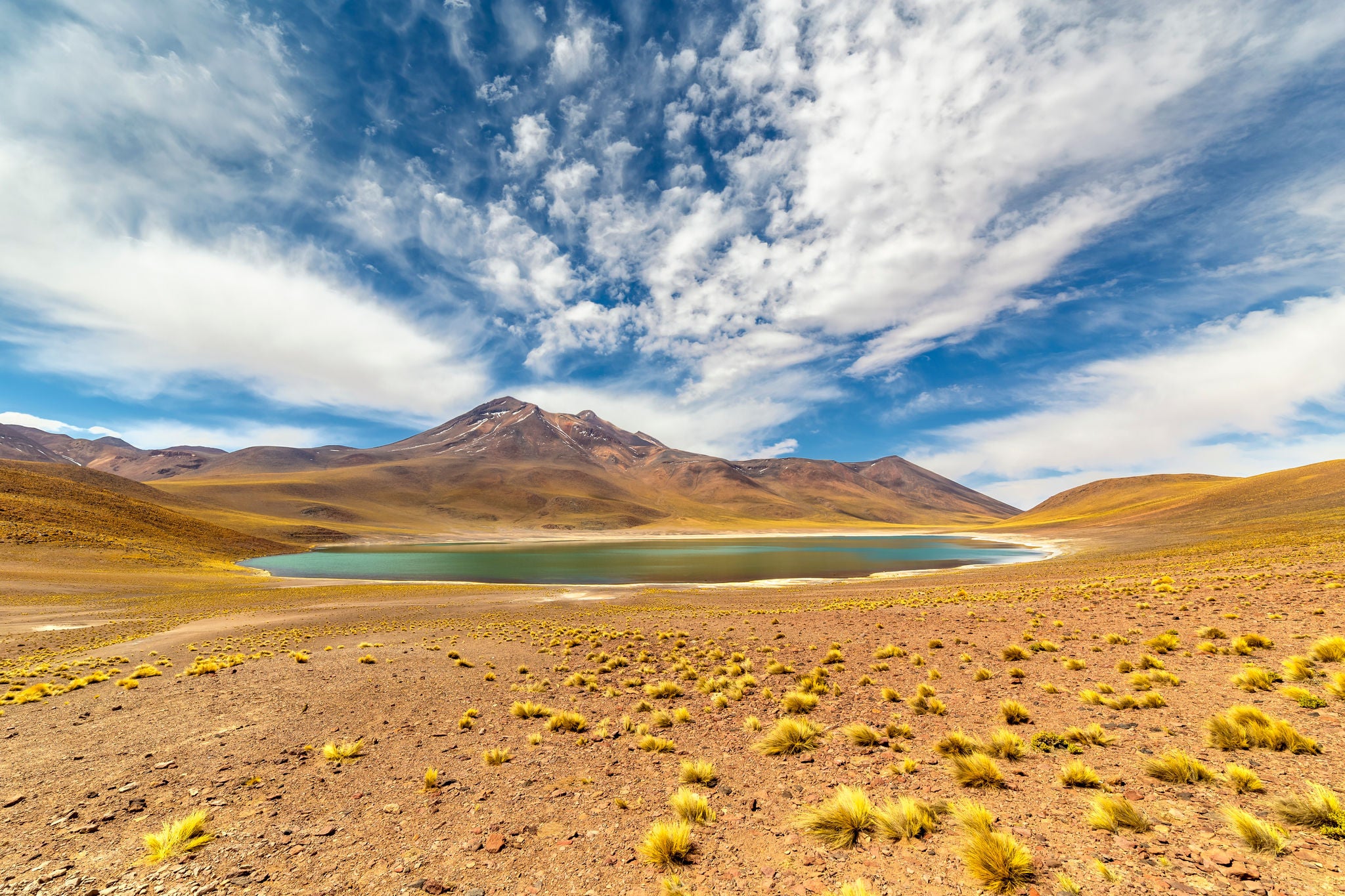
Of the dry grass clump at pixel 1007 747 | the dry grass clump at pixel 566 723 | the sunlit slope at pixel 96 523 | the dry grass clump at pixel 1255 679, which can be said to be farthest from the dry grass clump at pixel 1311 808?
the sunlit slope at pixel 96 523

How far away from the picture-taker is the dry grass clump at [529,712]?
32.6 ft

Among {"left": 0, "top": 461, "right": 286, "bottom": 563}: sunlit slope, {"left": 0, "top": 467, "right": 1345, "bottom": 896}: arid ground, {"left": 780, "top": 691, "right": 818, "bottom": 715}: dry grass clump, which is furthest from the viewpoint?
{"left": 0, "top": 461, "right": 286, "bottom": 563}: sunlit slope

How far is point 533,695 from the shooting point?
442 inches

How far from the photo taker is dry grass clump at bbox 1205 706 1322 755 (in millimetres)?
5961

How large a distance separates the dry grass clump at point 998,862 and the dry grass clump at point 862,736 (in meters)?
3.02

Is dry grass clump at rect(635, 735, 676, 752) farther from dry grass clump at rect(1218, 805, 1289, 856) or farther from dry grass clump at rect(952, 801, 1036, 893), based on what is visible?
dry grass clump at rect(1218, 805, 1289, 856)

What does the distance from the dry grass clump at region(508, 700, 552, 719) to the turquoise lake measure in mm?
34078

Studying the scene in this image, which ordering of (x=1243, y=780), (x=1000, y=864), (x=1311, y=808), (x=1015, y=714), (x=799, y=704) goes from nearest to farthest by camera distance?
(x=1000, y=864) → (x=1311, y=808) → (x=1243, y=780) → (x=1015, y=714) → (x=799, y=704)

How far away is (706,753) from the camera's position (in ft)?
26.2

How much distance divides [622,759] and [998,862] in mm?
5275

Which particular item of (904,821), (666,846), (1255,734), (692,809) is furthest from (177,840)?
(1255,734)

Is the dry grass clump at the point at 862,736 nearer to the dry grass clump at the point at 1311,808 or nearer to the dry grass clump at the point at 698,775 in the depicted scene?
the dry grass clump at the point at 698,775

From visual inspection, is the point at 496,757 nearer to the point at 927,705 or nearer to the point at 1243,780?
the point at 927,705

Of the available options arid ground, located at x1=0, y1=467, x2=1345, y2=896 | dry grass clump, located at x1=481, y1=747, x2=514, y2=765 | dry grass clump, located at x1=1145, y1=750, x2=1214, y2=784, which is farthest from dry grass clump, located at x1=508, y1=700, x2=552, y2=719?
dry grass clump, located at x1=1145, y1=750, x2=1214, y2=784
